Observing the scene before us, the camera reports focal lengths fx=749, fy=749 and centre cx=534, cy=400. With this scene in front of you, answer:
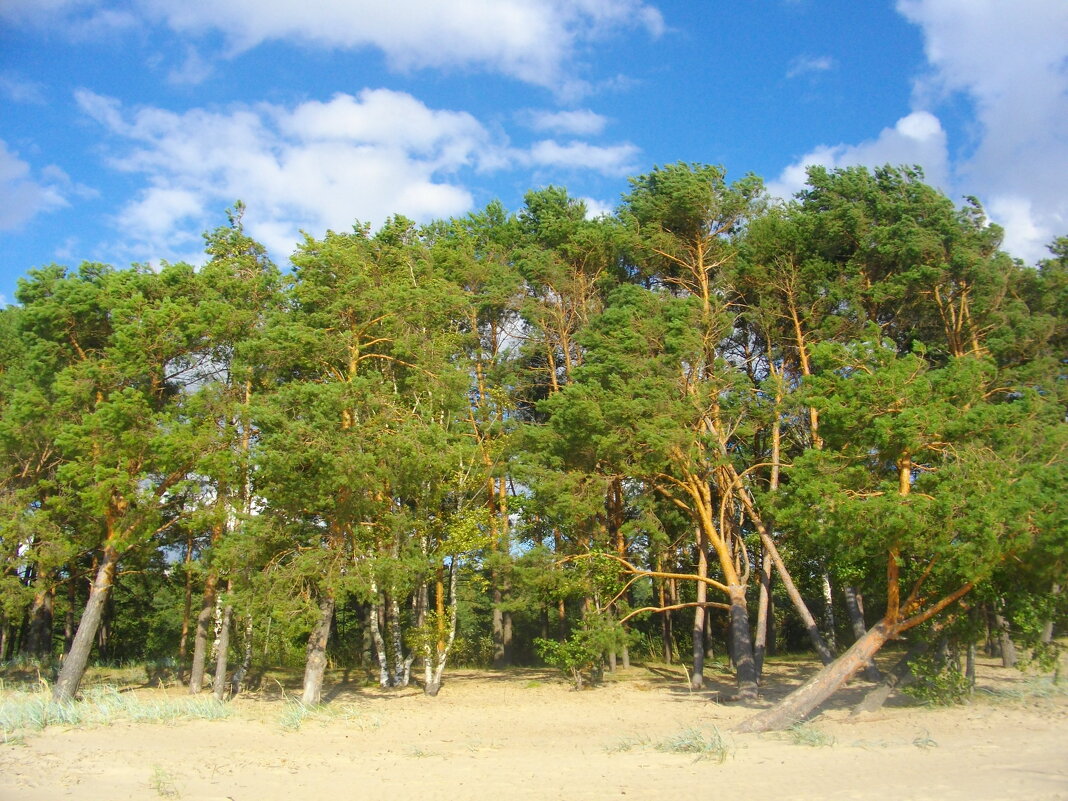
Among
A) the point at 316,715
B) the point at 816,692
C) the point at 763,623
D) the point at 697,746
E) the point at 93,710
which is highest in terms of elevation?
the point at 763,623

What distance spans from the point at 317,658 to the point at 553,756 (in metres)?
7.61

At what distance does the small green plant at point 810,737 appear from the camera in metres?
11.7

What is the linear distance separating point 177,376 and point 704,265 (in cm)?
1503

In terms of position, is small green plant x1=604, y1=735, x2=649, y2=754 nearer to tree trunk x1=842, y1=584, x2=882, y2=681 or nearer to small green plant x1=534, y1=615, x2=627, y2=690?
small green plant x1=534, y1=615, x2=627, y2=690

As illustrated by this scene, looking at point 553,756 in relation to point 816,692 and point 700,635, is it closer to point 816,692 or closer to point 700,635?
point 816,692

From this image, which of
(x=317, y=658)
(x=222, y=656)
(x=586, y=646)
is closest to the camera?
(x=317, y=658)

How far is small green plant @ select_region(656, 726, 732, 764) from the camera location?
1100 centimetres

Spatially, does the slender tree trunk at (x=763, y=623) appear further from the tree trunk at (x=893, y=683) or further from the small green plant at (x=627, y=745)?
the small green plant at (x=627, y=745)

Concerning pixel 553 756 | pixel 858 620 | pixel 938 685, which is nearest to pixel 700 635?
pixel 858 620

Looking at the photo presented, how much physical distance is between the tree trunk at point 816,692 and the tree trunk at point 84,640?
13978 mm

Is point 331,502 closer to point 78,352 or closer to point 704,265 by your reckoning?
point 78,352

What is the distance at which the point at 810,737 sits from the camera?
39.0 ft

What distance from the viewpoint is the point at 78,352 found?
17.8m

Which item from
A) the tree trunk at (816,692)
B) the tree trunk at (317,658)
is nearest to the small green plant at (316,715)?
the tree trunk at (317,658)
